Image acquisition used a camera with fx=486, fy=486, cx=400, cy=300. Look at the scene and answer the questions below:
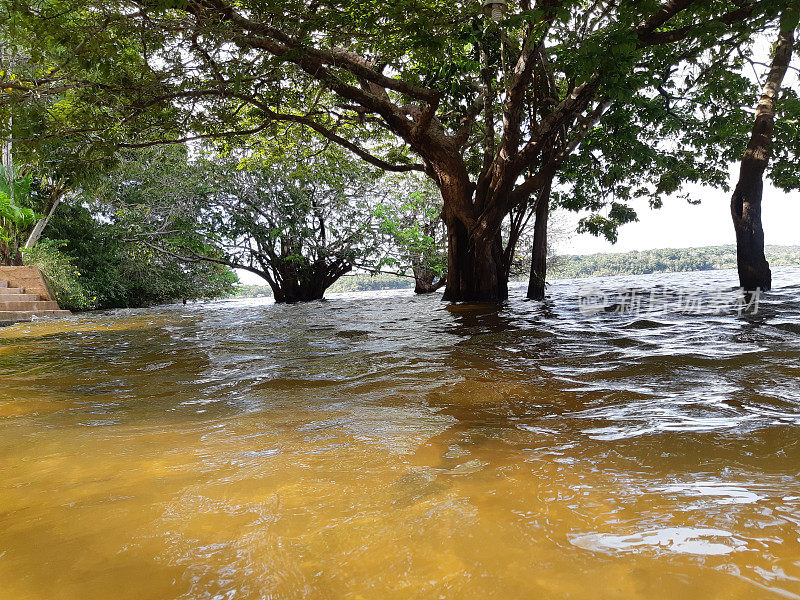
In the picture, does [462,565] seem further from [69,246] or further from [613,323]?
[69,246]

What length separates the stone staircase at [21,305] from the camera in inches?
387

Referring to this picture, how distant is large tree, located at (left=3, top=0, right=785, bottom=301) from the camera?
578cm

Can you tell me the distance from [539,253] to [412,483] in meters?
10.8

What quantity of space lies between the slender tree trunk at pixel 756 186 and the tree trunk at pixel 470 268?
464 centimetres

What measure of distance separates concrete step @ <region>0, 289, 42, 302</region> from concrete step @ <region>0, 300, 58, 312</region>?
0.13 metres

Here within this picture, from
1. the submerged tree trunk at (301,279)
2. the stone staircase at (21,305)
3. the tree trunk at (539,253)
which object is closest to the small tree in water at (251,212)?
the submerged tree trunk at (301,279)

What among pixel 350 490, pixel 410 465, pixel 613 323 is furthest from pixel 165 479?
pixel 613 323

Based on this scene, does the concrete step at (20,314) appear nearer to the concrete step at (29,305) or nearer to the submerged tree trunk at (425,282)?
the concrete step at (29,305)

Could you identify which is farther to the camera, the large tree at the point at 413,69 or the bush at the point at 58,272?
the bush at the point at 58,272

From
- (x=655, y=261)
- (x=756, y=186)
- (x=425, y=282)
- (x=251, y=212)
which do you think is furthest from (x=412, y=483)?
(x=655, y=261)

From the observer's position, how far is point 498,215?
9672 millimetres

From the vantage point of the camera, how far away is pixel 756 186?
9164mm

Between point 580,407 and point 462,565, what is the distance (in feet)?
4.58

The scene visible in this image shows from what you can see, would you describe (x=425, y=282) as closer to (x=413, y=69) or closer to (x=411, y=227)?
(x=411, y=227)
